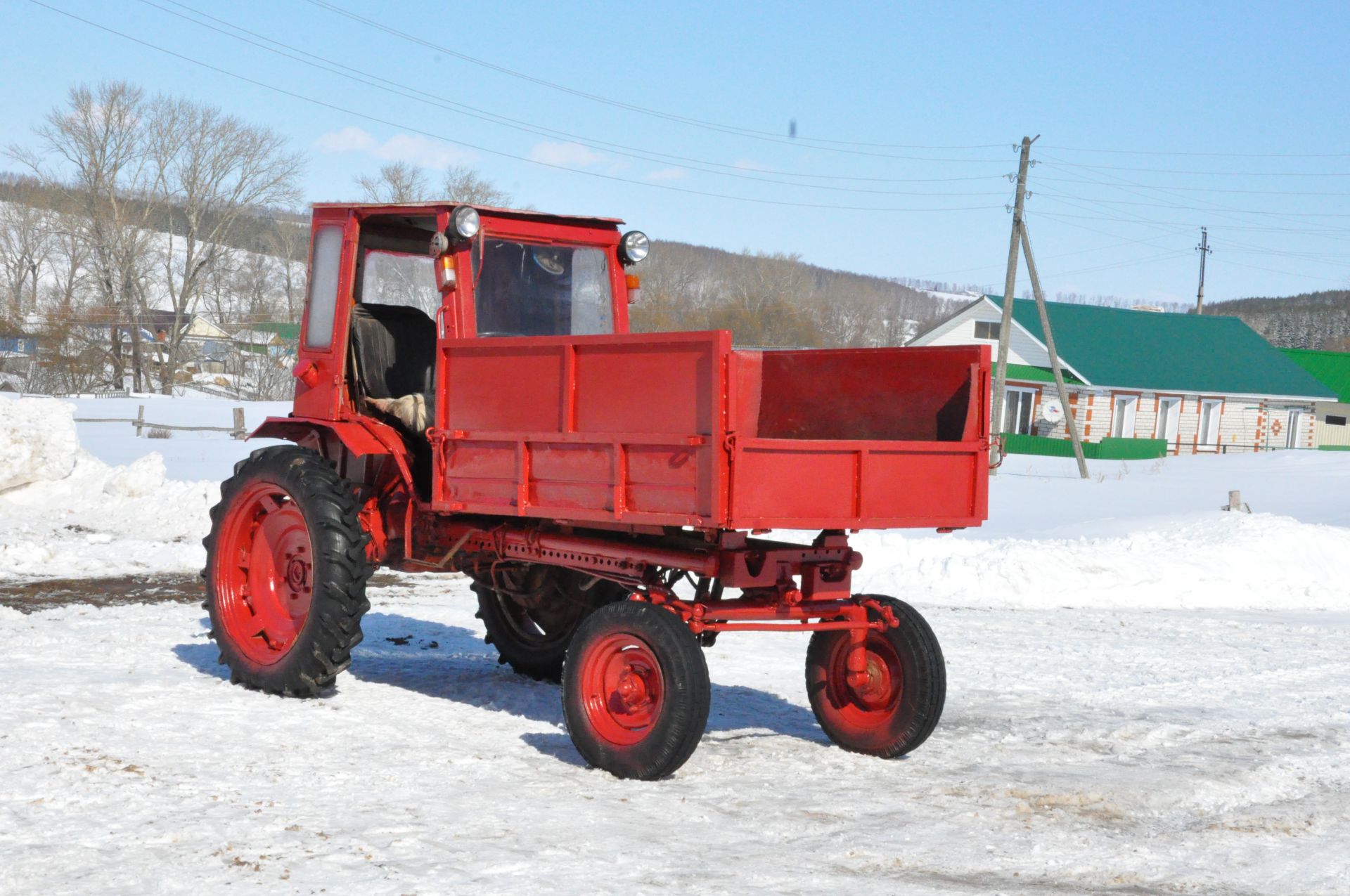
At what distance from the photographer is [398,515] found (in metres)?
7.67

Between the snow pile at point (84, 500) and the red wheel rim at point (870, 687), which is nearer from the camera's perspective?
the red wheel rim at point (870, 687)

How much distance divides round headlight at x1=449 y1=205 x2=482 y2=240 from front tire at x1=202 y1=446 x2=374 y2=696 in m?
1.55

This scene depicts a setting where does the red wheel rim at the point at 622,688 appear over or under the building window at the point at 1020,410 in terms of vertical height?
under

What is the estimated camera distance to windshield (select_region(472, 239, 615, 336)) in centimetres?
732

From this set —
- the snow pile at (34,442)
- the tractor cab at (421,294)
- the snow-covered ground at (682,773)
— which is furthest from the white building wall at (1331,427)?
the tractor cab at (421,294)

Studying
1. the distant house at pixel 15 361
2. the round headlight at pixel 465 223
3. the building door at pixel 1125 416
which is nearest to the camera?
the round headlight at pixel 465 223

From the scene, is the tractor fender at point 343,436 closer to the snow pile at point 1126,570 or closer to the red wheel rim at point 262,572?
the red wheel rim at point 262,572

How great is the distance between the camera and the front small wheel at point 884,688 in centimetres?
659

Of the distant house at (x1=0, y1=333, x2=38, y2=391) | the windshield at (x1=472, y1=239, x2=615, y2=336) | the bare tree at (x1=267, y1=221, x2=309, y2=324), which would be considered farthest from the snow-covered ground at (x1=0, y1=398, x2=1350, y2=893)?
the bare tree at (x1=267, y1=221, x2=309, y2=324)

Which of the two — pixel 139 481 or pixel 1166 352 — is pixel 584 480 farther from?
pixel 1166 352

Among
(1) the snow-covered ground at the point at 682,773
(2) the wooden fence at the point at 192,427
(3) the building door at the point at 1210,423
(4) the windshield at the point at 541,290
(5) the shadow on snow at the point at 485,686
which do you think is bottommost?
(5) the shadow on snow at the point at 485,686

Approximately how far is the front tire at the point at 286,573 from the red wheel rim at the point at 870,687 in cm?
253

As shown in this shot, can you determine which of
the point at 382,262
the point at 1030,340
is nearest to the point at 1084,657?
the point at 382,262

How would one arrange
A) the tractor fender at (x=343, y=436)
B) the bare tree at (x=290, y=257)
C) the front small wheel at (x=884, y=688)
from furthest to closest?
the bare tree at (x=290, y=257), the tractor fender at (x=343, y=436), the front small wheel at (x=884, y=688)
